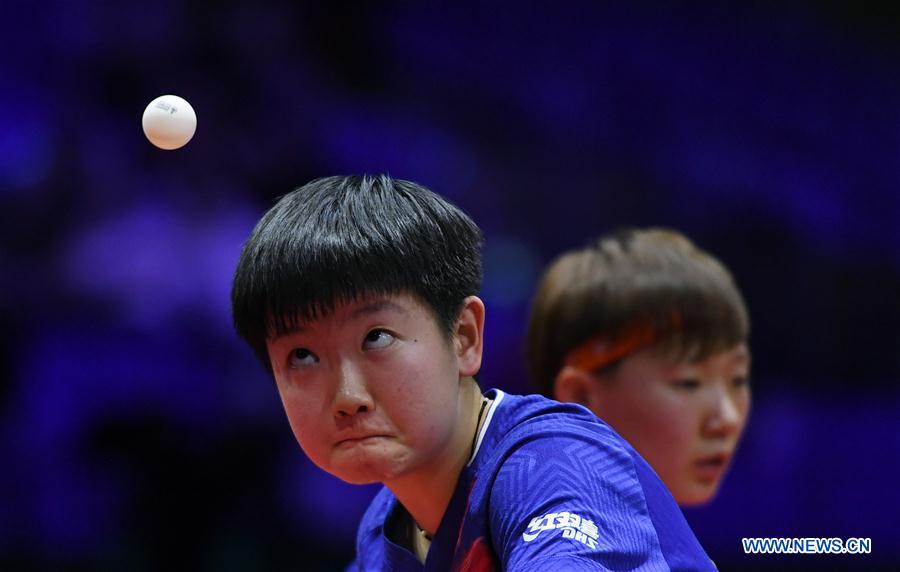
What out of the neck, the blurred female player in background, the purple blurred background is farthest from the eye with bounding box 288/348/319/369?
the purple blurred background

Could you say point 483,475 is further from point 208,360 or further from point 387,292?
point 208,360

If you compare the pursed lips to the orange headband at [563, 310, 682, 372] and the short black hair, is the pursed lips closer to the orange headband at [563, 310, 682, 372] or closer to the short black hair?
the short black hair

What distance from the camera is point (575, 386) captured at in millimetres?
2775

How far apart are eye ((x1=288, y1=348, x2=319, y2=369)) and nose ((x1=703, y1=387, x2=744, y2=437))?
1.19 m

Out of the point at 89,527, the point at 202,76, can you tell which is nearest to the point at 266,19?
the point at 202,76

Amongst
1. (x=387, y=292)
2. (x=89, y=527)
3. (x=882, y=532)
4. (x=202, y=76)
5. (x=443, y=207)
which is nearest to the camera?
(x=387, y=292)

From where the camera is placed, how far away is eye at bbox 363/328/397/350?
5.60 ft

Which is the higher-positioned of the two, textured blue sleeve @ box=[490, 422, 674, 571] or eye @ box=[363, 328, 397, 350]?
eye @ box=[363, 328, 397, 350]

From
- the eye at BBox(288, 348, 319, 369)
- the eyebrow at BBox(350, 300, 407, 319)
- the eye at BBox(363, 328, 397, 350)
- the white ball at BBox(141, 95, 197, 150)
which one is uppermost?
the white ball at BBox(141, 95, 197, 150)

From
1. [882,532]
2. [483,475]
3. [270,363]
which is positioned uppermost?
[270,363]

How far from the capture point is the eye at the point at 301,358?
1.75 m

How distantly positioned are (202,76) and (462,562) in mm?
3101

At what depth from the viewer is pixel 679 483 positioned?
264 centimetres

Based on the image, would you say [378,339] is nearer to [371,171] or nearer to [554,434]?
[554,434]
